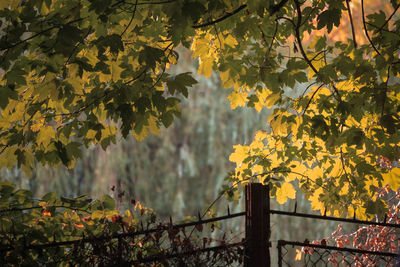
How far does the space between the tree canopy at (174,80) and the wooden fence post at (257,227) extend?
0.49 m

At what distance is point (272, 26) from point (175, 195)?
4.50m

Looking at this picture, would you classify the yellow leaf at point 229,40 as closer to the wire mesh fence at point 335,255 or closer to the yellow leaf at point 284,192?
the yellow leaf at point 284,192

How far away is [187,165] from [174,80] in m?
5.42

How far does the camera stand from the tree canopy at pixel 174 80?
8.72ft

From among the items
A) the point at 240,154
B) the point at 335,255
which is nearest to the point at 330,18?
the point at 240,154

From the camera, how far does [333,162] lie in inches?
162

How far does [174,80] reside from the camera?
2730 mm

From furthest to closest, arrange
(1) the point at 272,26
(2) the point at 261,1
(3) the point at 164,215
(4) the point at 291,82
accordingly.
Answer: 1. (3) the point at 164,215
2. (1) the point at 272,26
3. (4) the point at 291,82
4. (2) the point at 261,1

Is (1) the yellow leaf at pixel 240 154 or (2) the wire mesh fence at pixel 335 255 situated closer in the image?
(2) the wire mesh fence at pixel 335 255

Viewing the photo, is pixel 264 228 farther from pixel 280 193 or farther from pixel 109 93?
pixel 109 93

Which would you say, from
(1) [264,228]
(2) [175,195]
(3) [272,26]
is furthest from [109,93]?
(2) [175,195]

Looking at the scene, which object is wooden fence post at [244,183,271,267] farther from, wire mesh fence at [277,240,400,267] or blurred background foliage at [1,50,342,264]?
blurred background foliage at [1,50,342,264]

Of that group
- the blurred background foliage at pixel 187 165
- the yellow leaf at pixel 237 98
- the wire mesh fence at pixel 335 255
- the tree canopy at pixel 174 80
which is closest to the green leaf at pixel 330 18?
the tree canopy at pixel 174 80

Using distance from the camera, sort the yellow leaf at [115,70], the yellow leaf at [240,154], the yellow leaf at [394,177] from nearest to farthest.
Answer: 1. the yellow leaf at [115,70]
2. the yellow leaf at [394,177]
3. the yellow leaf at [240,154]
